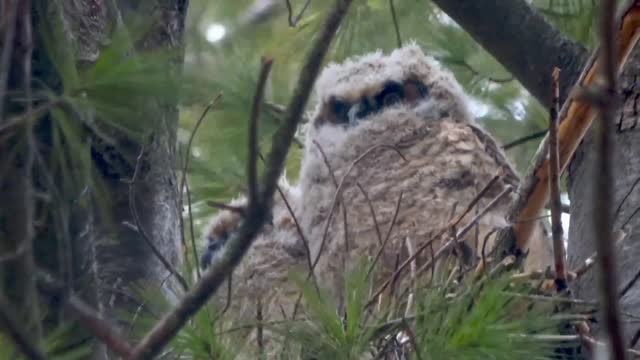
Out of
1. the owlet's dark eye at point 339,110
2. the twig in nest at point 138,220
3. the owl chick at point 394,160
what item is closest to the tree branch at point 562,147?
the twig in nest at point 138,220

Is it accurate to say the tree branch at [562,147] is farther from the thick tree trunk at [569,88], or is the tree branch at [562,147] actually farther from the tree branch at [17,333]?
the tree branch at [17,333]

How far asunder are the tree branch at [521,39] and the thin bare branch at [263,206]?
1282 millimetres

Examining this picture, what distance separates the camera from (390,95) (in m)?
3.13

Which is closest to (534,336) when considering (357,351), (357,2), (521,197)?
(357,351)

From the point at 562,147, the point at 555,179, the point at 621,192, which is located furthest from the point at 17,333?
the point at 621,192

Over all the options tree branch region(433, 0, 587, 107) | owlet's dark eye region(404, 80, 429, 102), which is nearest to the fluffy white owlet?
owlet's dark eye region(404, 80, 429, 102)

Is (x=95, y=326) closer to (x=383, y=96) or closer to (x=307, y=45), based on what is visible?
(x=307, y=45)

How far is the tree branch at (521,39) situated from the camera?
227 cm

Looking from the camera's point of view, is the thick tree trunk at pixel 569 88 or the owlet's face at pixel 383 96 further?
the owlet's face at pixel 383 96

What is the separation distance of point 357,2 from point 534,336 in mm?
1397

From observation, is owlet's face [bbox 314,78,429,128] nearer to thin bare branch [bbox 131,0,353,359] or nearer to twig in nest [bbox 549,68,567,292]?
twig in nest [bbox 549,68,567,292]

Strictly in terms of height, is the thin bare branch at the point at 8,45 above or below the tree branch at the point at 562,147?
below

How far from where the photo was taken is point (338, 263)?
260 cm

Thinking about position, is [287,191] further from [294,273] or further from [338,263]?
[294,273]
